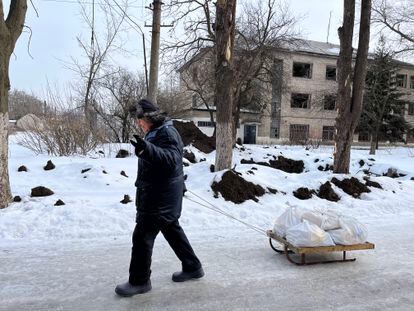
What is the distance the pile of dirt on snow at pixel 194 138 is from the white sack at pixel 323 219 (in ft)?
37.0

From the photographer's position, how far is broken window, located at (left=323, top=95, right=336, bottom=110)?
3595cm

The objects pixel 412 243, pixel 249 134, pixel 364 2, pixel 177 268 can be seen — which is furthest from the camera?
pixel 249 134

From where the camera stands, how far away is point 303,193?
346 inches

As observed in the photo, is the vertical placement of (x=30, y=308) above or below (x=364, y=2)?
below

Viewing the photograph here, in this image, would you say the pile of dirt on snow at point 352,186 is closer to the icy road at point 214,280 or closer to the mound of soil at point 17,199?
the icy road at point 214,280

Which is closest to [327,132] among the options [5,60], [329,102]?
[329,102]

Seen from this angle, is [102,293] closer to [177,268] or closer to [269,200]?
[177,268]

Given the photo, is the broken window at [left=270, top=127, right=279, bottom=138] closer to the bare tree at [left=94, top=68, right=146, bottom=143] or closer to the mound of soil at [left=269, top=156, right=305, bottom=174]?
the bare tree at [left=94, top=68, right=146, bottom=143]

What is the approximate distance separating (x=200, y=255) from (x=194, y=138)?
40.2 feet

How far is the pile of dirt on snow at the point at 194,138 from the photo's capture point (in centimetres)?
1681

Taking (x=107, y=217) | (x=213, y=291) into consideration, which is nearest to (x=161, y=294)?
(x=213, y=291)

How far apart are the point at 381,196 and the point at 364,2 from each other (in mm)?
5075

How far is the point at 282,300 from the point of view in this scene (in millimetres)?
3912

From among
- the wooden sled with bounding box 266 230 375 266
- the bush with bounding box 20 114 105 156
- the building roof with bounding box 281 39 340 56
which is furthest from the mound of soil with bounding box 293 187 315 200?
the building roof with bounding box 281 39 340 56
